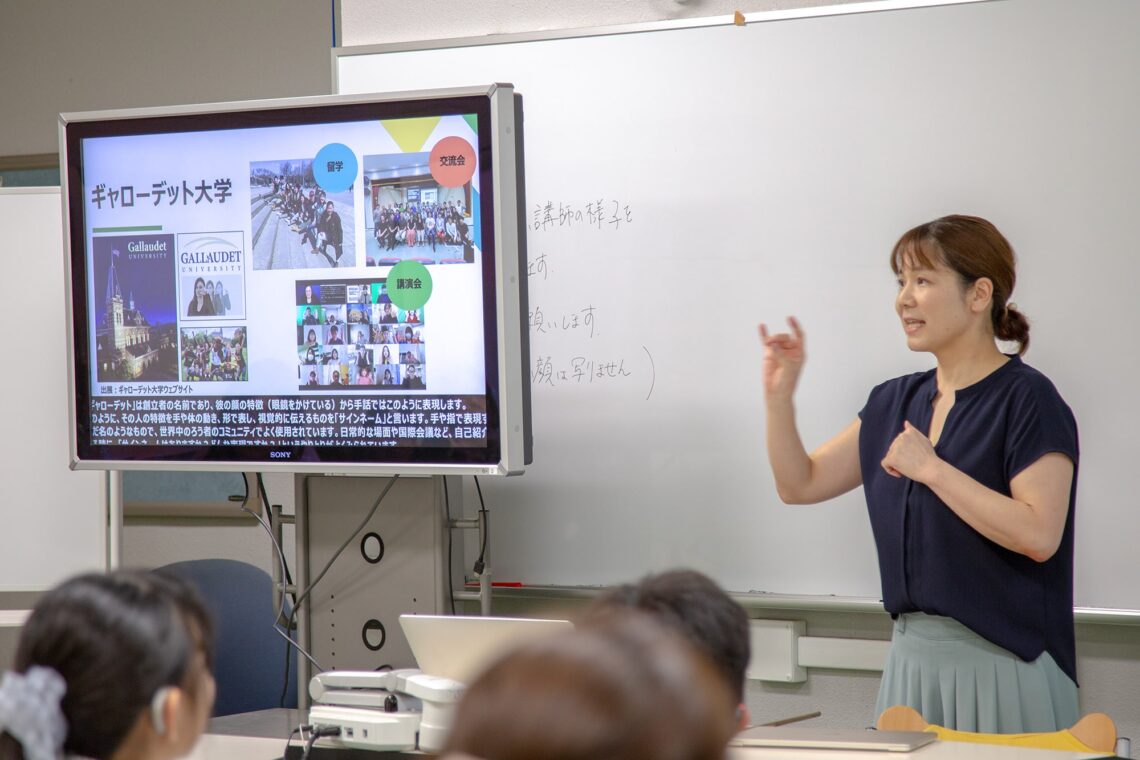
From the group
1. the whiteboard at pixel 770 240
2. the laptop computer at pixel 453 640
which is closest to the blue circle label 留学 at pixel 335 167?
the whiteboard at pixel 770 240

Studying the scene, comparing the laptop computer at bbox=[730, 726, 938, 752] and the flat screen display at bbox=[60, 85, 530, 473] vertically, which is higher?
the flat screen display at bbox=[60, 85, 530, 473]

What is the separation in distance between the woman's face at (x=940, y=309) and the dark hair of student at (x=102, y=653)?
1.59 metres

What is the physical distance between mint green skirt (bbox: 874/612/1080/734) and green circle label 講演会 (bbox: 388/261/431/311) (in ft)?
3.93

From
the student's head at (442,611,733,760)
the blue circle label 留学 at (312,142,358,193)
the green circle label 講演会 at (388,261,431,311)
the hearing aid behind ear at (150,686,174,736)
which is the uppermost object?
the blue circle label 留学 at (312,142,358,193)

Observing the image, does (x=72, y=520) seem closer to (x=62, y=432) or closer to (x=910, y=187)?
(x=62, y=432)

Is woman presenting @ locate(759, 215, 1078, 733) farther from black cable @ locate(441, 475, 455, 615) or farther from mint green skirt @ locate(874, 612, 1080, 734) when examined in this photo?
black cable @ locate(441, 475, 455, 615)

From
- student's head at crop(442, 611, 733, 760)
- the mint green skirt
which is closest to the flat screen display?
the mint green skirt

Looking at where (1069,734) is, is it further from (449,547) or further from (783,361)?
(449,547)

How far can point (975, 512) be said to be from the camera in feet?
7.02

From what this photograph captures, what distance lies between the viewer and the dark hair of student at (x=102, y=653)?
1177 millimetres

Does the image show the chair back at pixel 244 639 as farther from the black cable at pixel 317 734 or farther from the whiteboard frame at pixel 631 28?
the whiteboard frame at pixel 631 28

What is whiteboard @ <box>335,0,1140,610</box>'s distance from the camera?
2.54 meters

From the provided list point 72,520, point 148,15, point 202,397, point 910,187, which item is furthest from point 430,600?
point 148,15

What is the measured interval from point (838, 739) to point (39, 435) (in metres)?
2.14
